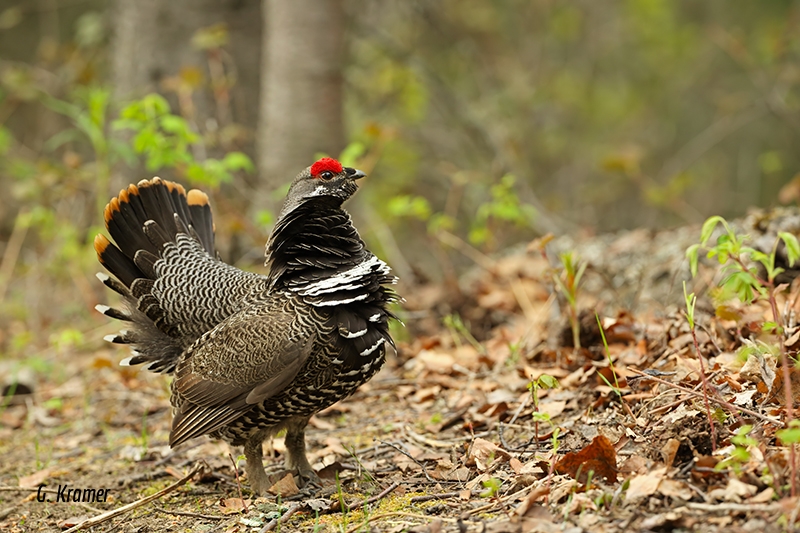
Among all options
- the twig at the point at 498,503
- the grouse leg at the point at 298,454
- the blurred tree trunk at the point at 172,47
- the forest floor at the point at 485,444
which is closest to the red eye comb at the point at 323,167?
the forest floor at the point at 485,444

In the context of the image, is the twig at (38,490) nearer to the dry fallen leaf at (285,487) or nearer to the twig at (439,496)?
the dry fallen leaf at (285,487)

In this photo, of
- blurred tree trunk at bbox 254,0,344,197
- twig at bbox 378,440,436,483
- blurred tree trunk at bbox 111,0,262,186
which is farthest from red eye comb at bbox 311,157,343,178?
blurred tree trunk at bbox 111,0,262,186

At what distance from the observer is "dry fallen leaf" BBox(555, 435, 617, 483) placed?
2973 mm

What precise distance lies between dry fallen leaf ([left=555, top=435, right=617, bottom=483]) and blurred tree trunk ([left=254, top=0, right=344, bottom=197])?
4.41 meters

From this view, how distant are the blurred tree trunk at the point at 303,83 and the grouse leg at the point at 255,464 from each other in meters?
3.30

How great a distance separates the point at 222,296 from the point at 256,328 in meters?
0.57

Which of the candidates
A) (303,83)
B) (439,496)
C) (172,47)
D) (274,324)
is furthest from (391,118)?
(439,496)

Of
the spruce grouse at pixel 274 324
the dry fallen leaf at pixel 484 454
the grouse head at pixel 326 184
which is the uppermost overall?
the grouse head at pixel 326 184

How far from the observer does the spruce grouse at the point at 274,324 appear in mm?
3688

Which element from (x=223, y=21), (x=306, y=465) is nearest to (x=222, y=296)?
(x=306, y=465)

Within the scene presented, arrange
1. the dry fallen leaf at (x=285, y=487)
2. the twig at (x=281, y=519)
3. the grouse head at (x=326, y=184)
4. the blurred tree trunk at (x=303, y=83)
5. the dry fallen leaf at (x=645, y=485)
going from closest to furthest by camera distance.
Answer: the dry fallen leaf at (x=645, y=485)
the twig at (x=281, y=519)
the dry fallen leaf at (x=285, y=487)
the grouse head at (x=326, y=184)
the blurred tree trunk at (x=303, y=83)

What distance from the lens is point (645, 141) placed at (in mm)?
16844

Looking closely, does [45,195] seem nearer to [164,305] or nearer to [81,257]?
[81,257]
